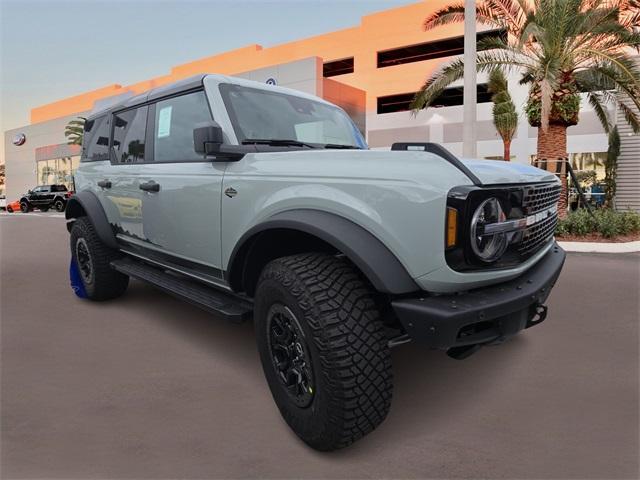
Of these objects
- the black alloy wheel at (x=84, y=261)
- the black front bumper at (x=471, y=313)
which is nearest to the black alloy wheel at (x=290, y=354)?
the black front bumper at (x=471, y=313)

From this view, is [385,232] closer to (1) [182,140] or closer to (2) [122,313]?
(1) [182,140]

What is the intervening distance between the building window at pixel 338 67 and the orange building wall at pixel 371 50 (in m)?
0.90

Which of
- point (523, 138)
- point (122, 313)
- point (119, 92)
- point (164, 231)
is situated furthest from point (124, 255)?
point (119, 92)

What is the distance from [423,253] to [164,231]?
2217mm

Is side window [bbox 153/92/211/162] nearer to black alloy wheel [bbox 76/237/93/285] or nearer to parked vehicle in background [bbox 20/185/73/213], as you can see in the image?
black alloy wheel [bbox 76/237/93/285]

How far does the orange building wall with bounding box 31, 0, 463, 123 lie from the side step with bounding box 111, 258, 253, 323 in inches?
1162

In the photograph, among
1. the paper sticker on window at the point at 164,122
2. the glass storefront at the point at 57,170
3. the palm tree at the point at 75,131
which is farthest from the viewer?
the glass storefront at the point at 57,170

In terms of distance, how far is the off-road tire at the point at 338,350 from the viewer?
2109 millimetres

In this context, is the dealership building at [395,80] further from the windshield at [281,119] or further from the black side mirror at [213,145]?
the black side mirror at [213,145]

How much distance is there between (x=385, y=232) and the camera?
7.07ft

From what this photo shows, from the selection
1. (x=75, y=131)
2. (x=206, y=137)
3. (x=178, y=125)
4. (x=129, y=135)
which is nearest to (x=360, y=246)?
(x=206, y=137)

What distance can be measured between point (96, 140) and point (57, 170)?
49709 mm

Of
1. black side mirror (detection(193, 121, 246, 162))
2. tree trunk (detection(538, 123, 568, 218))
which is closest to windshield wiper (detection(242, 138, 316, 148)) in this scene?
black side mirror (detection(193, 121, 246, 162))

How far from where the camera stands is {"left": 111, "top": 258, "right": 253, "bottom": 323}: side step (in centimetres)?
290
